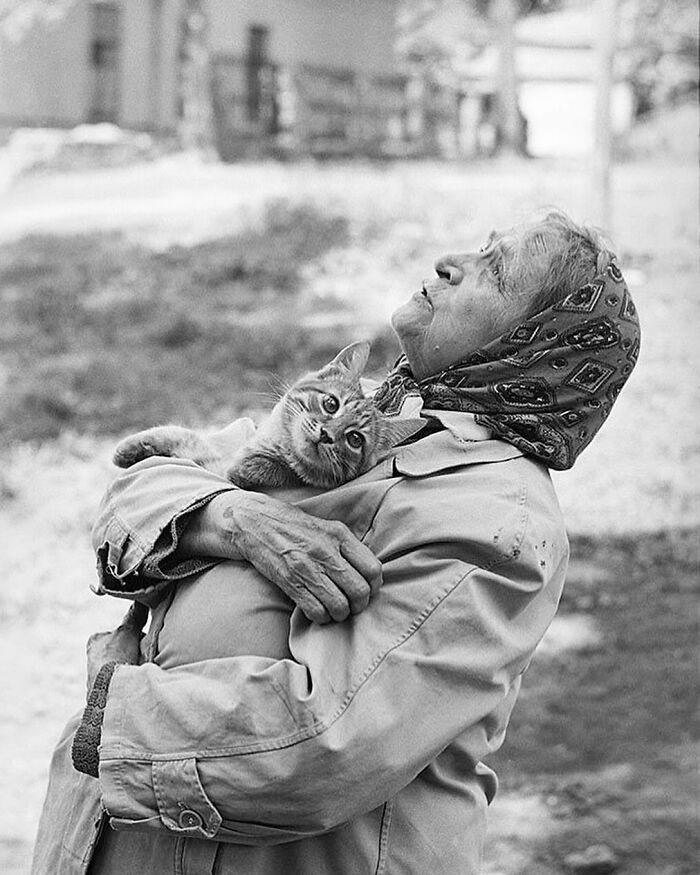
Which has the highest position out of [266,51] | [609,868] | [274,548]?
[266,51]

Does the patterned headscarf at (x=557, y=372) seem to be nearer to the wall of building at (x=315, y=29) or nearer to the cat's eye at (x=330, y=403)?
the cat's eye at (x=330, y=403)

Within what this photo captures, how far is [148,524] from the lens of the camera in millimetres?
1714

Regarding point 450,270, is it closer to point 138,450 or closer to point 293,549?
point 293,549

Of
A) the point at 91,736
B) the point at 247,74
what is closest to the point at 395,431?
the point at 91,736

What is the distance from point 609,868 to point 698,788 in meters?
0.54

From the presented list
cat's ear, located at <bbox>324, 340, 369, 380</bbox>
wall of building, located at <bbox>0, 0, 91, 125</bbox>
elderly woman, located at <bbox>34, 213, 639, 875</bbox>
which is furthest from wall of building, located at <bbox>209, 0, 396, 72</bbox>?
elderly woman, located at <bbox>34, 213, 639, 875</bbox>

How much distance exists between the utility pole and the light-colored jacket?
484cm

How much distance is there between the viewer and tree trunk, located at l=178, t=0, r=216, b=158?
22.4 ft

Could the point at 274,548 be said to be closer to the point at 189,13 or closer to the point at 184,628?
the point at 184,628

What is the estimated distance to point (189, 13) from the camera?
6.84 metres

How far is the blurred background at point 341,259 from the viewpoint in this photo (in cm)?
440

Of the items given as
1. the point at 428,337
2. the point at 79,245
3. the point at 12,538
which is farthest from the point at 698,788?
the point at 79,245

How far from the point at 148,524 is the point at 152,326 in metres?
4.17

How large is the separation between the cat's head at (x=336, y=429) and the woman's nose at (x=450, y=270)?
0.20 m
